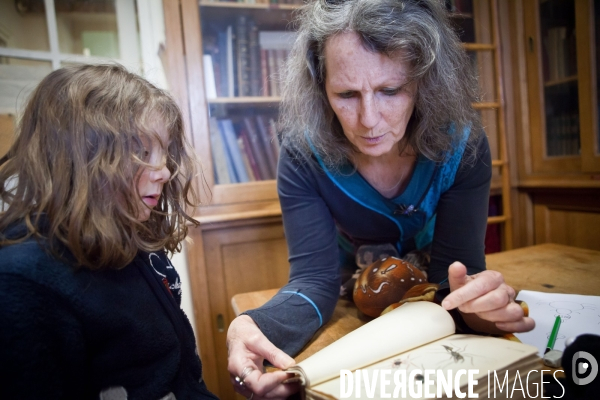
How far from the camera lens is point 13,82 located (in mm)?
1351

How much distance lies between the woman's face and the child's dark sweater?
1.49ft

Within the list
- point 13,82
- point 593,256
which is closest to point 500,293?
point 593,256

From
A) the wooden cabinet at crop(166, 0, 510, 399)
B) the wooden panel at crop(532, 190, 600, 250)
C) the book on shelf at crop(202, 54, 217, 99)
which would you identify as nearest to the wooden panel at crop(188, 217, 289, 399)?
the wooden cabinet at crop(166, 0, 510, 399)

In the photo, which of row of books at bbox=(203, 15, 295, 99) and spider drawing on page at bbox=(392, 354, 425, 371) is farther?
row of books at bbox=(203, 15, 295, 99)

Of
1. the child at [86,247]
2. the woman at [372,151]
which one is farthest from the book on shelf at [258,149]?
the child at [86,247]

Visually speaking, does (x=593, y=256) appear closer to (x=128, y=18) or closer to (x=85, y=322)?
(x=85, y=322)

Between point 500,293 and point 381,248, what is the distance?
40cm

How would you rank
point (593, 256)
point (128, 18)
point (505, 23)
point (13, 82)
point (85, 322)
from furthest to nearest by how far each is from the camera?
point (505, 23), point (128, 18), point (13, 82), point (593, 256), point (85, 322)

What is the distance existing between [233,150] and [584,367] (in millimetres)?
1400

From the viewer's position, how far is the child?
444 mm

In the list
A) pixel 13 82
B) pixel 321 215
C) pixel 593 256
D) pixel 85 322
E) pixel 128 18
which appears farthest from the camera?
pixel 128 18

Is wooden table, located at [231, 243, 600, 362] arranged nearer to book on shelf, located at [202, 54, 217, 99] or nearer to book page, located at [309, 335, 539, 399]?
book page, located at [309, 335, 539, 399]

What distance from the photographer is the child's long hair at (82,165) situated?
51cm

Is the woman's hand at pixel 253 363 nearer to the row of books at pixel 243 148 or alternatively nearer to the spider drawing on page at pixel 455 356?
the spider drawing on page at pixel 455 356
